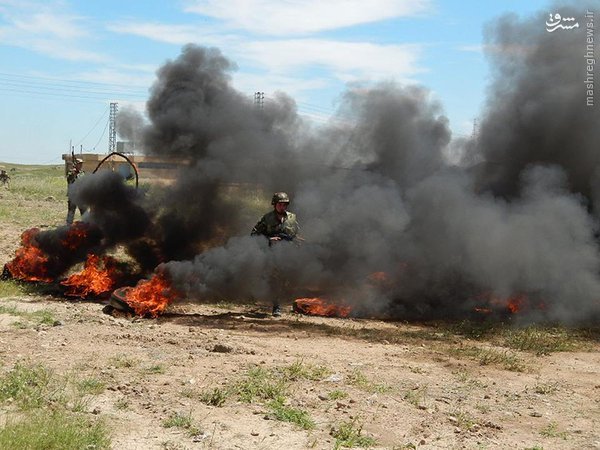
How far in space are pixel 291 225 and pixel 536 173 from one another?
5.66 metres

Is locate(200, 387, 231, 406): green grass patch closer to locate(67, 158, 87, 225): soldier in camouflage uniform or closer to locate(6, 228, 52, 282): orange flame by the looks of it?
locate(6, 228, 52, 282): orange flame

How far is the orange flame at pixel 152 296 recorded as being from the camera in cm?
1076

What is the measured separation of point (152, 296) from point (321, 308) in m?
2.86

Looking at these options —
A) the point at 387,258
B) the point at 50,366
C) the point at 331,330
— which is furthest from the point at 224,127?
the point at 50,366

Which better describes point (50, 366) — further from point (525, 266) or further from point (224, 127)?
point (525, 266)

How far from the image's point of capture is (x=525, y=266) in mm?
12336

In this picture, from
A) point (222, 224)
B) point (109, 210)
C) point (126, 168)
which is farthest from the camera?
point (126, 168)

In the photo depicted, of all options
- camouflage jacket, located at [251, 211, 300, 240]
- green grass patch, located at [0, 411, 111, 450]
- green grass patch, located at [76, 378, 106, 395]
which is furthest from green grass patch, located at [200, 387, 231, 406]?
camouflage jacket, located at [251, 211, 300, 240]

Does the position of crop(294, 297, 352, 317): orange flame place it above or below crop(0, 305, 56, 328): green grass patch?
below

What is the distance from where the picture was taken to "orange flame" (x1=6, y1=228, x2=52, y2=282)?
12961mm

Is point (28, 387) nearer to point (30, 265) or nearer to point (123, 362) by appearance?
point (123, 362)

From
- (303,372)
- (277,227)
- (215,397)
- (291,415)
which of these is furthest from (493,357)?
(277,227)

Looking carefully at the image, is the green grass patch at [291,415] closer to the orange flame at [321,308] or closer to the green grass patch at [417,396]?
the green grass patch at [417,396]

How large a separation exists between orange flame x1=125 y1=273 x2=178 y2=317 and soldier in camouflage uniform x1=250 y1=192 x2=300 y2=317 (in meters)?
1.71
